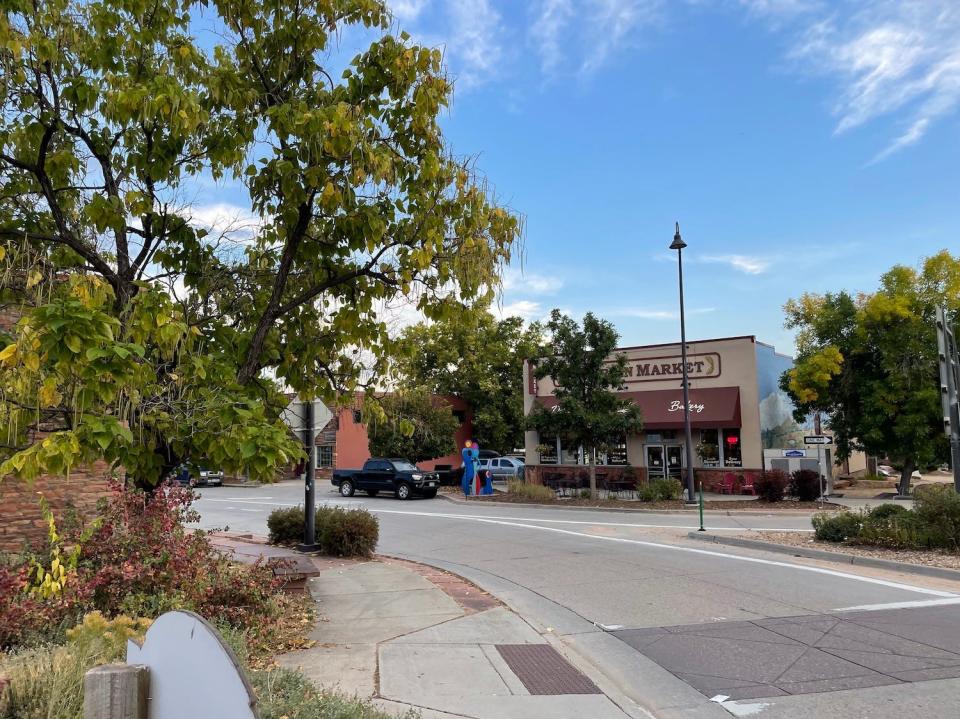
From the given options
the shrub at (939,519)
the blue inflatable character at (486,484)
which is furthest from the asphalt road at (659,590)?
the blue inflatable character at (486,484)

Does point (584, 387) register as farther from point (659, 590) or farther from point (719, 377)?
point (659, 590)

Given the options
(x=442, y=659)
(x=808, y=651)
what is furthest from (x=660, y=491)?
(x=442, y=659)

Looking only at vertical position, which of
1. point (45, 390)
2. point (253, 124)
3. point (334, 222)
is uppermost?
point (253, 124)

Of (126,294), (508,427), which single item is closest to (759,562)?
(126,294)

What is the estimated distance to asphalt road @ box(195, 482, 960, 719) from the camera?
575 cm

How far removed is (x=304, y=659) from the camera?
20.4 ft

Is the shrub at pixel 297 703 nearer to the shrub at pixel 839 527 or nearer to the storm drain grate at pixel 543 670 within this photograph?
the storm drain grate at pixel 543 670

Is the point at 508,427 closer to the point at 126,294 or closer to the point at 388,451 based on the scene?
the point at 388,451

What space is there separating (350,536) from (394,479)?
17377 millimetres

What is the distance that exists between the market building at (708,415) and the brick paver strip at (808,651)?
18969mm

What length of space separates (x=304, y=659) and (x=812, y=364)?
24.7m

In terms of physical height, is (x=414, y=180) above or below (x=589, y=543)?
above

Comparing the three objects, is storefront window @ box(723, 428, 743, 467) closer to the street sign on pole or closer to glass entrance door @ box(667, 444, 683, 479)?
glass entrance door @ box(667, 444, 683, 479)

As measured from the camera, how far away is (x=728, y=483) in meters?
28.8
